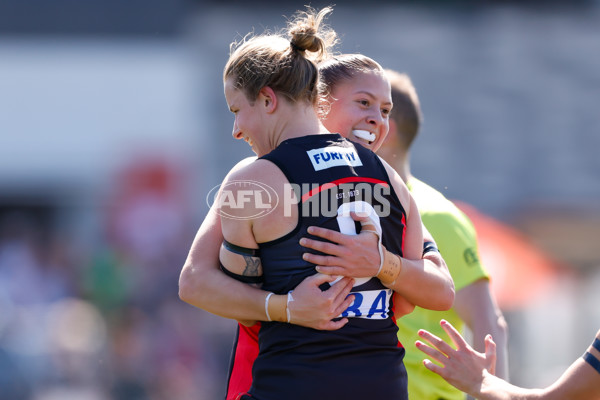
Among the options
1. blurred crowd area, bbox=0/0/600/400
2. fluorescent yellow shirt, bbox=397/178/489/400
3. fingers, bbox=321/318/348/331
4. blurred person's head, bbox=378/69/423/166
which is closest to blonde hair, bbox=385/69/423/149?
blurred person's head, bbox=378/69/423/166

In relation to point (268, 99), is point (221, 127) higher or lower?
higher

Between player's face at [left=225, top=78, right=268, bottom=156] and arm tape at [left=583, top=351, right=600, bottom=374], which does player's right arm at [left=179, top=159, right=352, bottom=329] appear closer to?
player's face at [left=225, top=78, right=268, bottom=156]

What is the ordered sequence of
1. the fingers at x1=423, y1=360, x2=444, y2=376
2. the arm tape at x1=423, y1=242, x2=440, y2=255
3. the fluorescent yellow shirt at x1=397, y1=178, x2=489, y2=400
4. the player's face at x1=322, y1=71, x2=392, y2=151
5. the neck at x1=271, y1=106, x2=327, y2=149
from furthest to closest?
the fluorescent yellow shirt at x1=397, y1=178, x2=489, y2=400 < the player's face at x1=322, y1=71, x2=392, y2=151 < the arm tape at x1=423, y1=242, x2=440, y2=255 < the fingers at x1=423, y1=360, x2=444, y2=376 < the neck at x1=271, y1=106, x2=327, y2=149

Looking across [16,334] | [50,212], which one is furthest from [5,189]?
[16,334]

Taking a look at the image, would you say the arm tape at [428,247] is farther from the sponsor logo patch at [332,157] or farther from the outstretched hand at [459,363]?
the sponsor logo patch at [332,157]

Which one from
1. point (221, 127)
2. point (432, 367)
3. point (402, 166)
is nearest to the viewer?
point (432, 367)

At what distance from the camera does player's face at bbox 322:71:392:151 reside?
3.17 metres

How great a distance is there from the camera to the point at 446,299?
2799 mm

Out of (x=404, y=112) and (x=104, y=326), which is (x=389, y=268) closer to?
(x=404, y=112)

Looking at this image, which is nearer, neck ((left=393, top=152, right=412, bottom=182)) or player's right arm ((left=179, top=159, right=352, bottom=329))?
player's right arm ((left=179, top=159, right=352, bottom=329))

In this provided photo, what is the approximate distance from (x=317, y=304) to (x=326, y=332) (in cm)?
11

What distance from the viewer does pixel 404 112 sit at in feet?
12.9

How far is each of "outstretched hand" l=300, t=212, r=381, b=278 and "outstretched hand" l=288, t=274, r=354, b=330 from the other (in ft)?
0.14

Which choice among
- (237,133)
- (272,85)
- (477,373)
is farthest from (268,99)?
(477,373)
